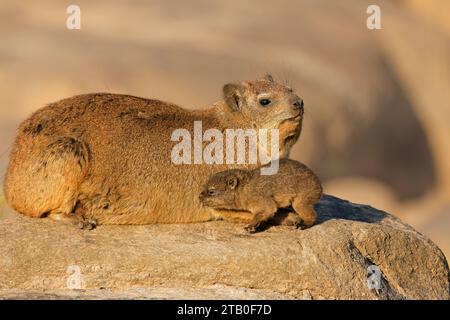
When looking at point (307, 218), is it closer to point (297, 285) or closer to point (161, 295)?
point (297, 285)

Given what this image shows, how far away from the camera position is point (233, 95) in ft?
44.0

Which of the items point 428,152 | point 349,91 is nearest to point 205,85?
point 349,91

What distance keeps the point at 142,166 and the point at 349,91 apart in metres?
19.8

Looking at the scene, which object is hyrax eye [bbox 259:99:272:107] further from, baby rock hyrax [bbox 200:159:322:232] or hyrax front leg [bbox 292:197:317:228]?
hyrax front leg [bbox 292:197:317:228]

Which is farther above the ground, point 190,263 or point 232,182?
point 232,182

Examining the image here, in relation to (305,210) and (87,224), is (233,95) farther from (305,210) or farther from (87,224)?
(87,224)

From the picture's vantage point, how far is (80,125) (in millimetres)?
12703

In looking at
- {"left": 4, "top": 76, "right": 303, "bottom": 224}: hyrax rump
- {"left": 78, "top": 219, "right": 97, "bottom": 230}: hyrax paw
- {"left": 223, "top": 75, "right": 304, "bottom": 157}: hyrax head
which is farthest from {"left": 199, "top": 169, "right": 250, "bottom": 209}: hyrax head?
{"left": 78, "top": 219, "right": 97, "bottom": 230}: hyrax paw

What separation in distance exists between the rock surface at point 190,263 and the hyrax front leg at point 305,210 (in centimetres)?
13

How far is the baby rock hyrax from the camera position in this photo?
487 inches

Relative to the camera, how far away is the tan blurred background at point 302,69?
28.9 metres

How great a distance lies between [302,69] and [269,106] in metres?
19.0
